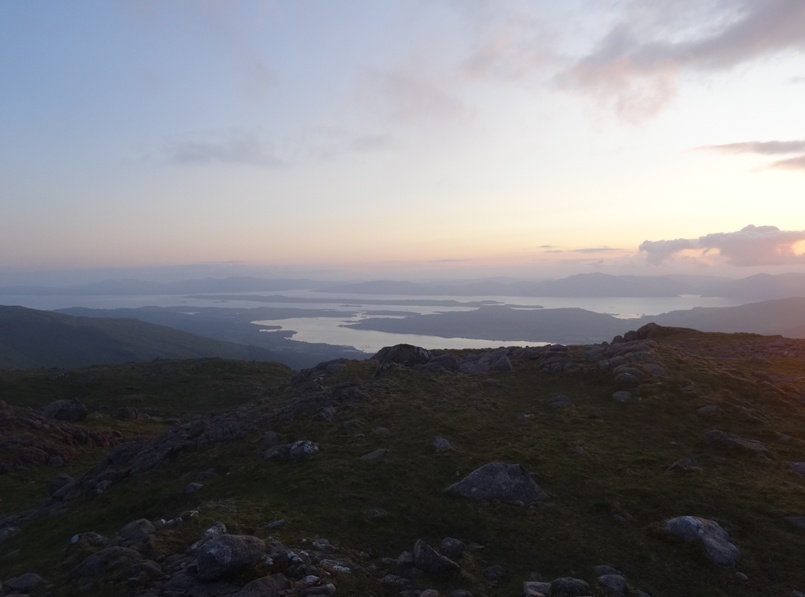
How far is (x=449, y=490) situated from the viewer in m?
20.0

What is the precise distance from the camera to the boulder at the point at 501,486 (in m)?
19.3

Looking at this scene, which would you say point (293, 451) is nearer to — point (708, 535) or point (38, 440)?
point (708, 535)

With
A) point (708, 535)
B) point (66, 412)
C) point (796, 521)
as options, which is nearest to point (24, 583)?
point (708, 535)

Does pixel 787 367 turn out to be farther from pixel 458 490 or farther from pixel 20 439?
pixel 20 439

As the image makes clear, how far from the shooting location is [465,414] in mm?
30094

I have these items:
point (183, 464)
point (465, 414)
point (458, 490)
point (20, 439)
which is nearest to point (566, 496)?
point (458, 490)

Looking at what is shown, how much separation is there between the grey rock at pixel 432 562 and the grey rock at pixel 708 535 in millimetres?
7979

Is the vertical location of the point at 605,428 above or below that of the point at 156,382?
above

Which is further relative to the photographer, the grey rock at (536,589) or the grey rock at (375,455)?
the grey rock at (375,455)

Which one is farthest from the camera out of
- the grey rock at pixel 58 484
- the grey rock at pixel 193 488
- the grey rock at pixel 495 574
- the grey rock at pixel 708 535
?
the grey rock at pixel 58 484

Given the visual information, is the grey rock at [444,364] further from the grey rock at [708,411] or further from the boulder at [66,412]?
the boulder at [66,412]

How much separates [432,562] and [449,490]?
5.32m

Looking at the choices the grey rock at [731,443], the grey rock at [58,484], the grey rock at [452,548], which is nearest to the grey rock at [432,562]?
the grey rock at [452,548]

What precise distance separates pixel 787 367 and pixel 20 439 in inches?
2492
